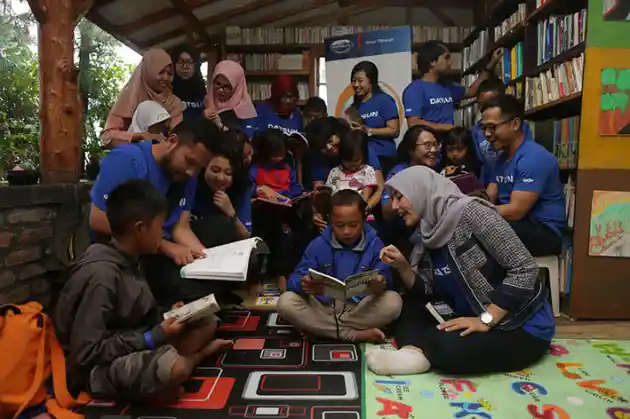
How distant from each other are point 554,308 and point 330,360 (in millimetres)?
1394

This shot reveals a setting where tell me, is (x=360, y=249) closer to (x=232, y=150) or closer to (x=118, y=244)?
(x=232, y=150)

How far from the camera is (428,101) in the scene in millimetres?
3684

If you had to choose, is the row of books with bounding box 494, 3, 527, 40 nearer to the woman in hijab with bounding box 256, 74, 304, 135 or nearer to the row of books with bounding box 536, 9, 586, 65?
the row of books with bounding box 536, 9, 586, 65

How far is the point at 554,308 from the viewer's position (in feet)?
8.87

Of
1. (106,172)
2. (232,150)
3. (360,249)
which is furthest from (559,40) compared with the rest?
(106,172)


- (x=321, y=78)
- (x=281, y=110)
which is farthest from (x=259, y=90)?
(x=281, y=110)

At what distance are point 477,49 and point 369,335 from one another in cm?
418

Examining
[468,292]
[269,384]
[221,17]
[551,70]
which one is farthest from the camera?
[221,17]

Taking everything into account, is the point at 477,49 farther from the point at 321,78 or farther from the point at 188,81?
the point at 188,81

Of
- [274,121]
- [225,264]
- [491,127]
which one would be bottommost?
[225,264]

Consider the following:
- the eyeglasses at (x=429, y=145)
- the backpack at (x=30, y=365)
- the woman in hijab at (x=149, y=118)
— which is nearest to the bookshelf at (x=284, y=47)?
the eyeglasses at (x=429, y=145)

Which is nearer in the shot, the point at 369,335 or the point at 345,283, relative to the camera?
the point at 345,283

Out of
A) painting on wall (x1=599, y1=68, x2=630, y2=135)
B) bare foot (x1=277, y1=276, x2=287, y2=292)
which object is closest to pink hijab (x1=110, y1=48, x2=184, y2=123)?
bare foot (x1=277, y1=276, x2=287, y2=292)

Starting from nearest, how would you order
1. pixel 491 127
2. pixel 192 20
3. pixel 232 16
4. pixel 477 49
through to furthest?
pixel 491 127
pixel 477 49
pixel 192 20
pixel 232 16
